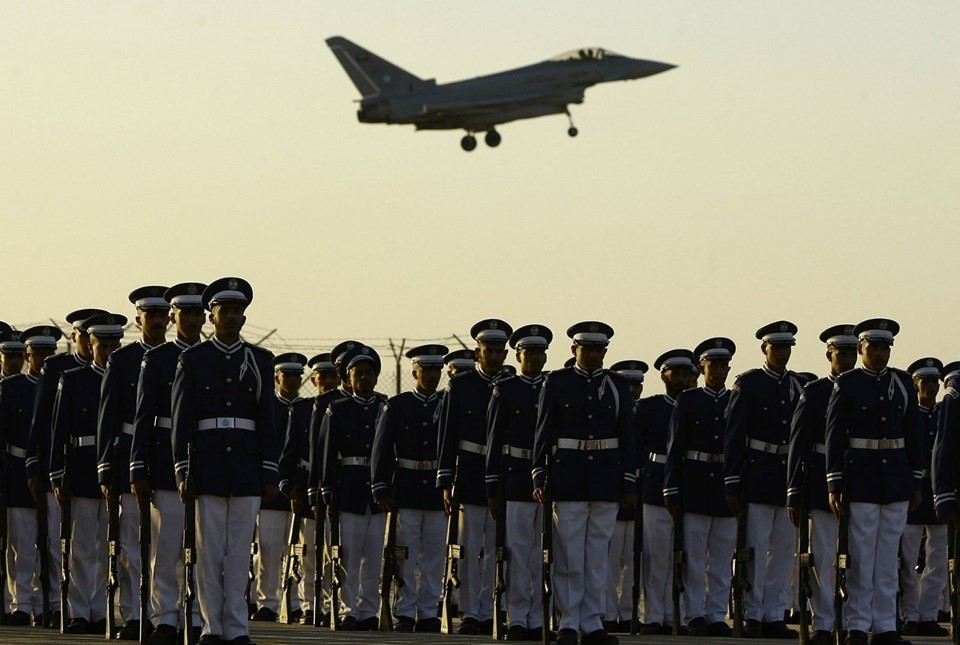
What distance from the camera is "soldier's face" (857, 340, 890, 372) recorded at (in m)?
14.0

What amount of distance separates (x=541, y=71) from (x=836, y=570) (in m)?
46.2

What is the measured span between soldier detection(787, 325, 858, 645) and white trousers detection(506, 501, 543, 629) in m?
2.05

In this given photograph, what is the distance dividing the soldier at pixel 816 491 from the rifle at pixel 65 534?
5232 mm

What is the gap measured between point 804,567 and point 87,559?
17.3 feet

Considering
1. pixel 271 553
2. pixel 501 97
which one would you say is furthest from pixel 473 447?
pixel 501 97

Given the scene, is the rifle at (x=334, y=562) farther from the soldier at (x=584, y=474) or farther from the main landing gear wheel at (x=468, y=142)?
the main landing gear wheel at (x=468, y=142)

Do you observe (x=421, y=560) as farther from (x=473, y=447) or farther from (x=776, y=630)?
(x=776, y=630)

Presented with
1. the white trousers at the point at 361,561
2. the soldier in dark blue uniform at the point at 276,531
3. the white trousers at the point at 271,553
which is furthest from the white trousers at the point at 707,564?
the white trousers at the point at 271,553

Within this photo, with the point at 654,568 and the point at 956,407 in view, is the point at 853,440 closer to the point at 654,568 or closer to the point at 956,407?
the point at 956,407

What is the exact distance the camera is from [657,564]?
17.8 meters

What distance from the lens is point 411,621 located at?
57.1 feet

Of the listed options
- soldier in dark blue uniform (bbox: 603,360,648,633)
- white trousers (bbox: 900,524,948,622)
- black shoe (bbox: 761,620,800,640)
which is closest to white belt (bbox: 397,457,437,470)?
soldier in dark blue uniform (bbox: 603,360,648,633)

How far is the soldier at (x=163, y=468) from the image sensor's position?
13.2m

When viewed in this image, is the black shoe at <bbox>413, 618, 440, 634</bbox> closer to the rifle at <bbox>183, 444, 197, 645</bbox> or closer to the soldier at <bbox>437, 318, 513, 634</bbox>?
the soldier at <bbox>437, 318, 513, 634</bbox>
